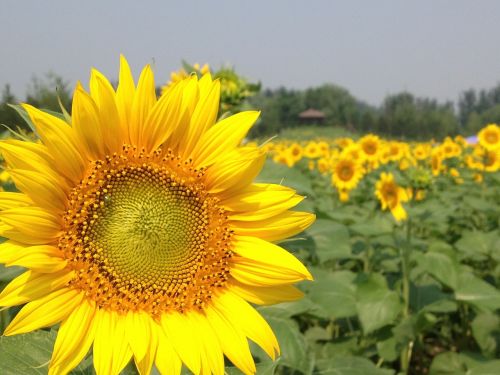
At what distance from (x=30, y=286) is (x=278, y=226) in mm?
641

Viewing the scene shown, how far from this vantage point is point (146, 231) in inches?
58.7

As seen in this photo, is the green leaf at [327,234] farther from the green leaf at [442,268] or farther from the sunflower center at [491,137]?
the sunflower center at [491,137]

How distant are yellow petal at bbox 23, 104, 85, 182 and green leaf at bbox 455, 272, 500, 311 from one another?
111 inches

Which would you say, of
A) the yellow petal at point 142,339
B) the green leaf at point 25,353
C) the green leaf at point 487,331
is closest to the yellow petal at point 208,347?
the yellow petal at point 142,339

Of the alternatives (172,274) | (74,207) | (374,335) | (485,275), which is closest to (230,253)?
(172,274)

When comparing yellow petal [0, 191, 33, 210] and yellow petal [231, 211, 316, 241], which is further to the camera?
yellow petal [231, 211, 316, 241]

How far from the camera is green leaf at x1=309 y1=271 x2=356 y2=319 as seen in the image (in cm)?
339

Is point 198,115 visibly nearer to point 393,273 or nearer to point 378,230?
point 378,230

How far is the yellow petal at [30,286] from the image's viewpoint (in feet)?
3.92

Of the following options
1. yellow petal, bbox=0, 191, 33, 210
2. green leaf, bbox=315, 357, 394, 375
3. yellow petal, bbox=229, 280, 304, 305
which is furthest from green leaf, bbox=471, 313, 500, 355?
yellow petal, bbox=0, 191, 33, 210

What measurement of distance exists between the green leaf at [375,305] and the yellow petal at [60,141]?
2.24 metres

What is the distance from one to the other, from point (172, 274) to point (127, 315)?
0.18m

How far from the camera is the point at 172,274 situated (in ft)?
5.02

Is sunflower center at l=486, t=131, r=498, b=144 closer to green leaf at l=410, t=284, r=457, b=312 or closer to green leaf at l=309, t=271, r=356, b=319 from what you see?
green leaf at l=410, t=284, r=457, b=312
